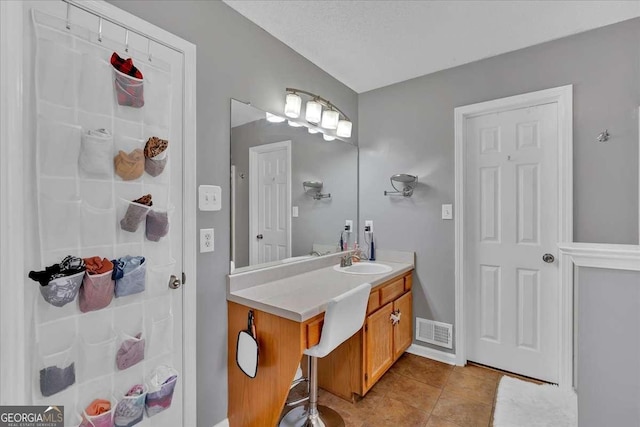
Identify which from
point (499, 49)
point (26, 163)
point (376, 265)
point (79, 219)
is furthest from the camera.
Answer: point (376, 265)

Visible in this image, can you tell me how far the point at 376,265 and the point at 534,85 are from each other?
177cm

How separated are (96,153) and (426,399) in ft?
7.60

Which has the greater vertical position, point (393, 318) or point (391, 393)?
point (393, 318)

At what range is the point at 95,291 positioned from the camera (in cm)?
112

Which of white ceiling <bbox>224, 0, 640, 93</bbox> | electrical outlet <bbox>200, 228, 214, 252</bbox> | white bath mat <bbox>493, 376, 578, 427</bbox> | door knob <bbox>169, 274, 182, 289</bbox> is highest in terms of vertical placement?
white ceiling <bbox>224, 0, 640, 93</bbox>

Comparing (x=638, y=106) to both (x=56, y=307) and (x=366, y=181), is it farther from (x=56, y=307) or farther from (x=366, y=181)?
(x=56, y=307)

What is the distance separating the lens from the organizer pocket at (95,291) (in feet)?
3.62

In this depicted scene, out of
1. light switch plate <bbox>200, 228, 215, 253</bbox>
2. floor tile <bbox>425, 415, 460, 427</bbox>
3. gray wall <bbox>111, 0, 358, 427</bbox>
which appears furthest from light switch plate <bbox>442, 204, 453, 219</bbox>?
light switch plate <bbox>200, 228, 215, 253</bbox>

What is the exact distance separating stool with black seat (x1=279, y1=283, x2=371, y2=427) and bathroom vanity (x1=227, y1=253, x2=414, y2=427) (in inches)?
2.6

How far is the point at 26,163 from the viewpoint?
1018mm

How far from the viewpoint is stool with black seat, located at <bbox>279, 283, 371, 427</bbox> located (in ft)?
4.63

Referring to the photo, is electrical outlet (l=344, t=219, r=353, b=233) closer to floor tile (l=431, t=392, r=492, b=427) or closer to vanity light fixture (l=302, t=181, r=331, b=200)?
vanity light fixture (l=302, t=181, r=331, b=200)

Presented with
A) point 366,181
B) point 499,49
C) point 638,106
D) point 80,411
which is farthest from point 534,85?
point 80,411

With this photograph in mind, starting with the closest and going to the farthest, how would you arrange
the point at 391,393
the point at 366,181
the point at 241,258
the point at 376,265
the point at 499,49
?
the point at 241,258, the point at 391,393, the point at 499,49, the point at 376,265, the point at 366,181
